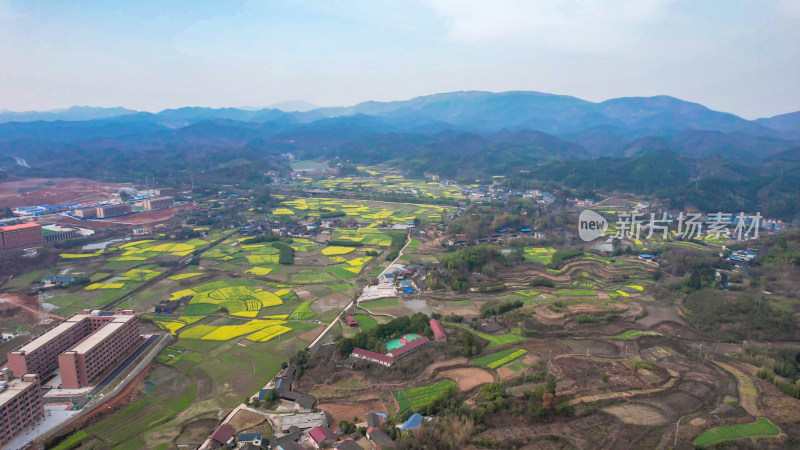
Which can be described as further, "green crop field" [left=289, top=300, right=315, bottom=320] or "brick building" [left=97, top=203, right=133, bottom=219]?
"brick building" [left=97, top=203, right=133, bottom=219]

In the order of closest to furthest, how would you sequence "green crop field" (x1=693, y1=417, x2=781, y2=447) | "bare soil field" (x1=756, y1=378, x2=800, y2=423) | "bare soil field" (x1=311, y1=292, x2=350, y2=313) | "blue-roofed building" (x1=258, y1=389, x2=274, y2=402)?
"green crop field" (x1=693, y1=417, x2=781, y2=447) < "bare soil field" (x1=756, y1=378, x2=800, y2=423) < "blue-roofed building" (x1=258, y1=389, x2=274, y2=402) < "bare soil field" (x1=311, y1=292, x2=350, y2=313)

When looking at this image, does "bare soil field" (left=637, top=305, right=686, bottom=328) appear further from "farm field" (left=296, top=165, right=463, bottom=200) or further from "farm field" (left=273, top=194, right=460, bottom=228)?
"farm field" (left=296, top=165, right=463, bottom=200)

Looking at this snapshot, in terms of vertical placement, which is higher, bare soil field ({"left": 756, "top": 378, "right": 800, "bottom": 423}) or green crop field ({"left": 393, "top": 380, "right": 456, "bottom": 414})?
bare soil field ({"left": 756, "top": 378, "right": 800, "bottom": 423})

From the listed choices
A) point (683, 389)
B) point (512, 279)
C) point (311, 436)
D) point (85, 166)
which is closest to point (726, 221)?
point (512, 279)

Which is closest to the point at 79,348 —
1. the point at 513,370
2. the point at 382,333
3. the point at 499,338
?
the point at 382,333

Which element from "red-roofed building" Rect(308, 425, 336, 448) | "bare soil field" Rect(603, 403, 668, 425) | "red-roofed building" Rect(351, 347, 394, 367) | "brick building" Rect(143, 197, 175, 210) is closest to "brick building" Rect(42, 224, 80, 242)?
"brick building" Rect(143, 197, 175, 210)

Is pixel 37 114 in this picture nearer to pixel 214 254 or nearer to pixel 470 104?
pixel 470 104

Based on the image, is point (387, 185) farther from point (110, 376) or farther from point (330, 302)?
point (110, 376)
